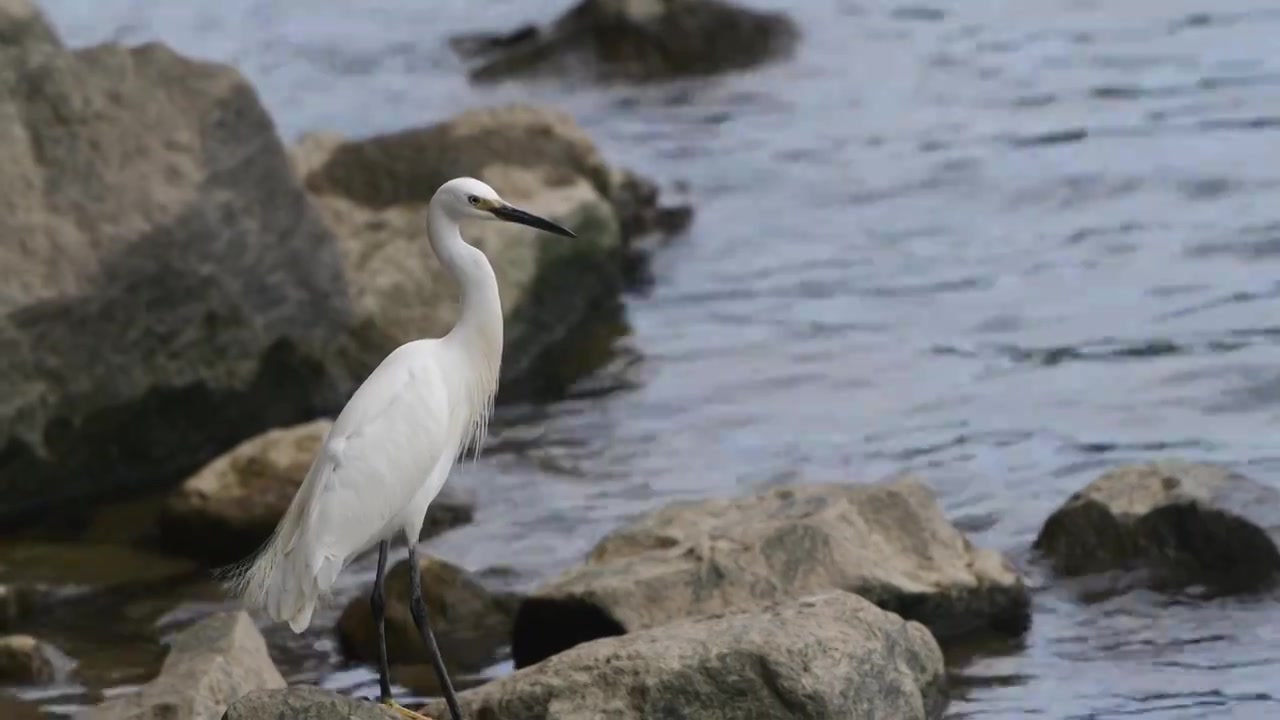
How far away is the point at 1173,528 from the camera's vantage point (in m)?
8.30

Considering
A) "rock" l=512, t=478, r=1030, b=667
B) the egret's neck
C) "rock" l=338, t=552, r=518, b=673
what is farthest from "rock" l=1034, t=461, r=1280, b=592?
the egret's neck

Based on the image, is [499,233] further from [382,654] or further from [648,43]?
[648,43]

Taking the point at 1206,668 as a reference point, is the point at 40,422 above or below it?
above

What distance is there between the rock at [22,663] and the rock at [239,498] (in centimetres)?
144

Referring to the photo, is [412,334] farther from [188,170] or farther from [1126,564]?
[1126,564]

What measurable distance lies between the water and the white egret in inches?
54.6

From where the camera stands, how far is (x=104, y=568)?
9.23 metres

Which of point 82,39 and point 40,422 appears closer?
point 40,422

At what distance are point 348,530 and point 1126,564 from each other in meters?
3.33

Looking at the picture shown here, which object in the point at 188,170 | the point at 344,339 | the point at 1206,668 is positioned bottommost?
the point at 1206,668

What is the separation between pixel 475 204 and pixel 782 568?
1.71 metres

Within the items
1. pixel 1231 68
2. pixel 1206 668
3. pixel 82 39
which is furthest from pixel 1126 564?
pixel 82 39

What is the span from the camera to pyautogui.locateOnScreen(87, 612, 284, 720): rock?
21.5ft

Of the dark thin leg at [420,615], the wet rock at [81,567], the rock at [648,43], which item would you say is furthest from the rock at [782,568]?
the rock at [648,43]
